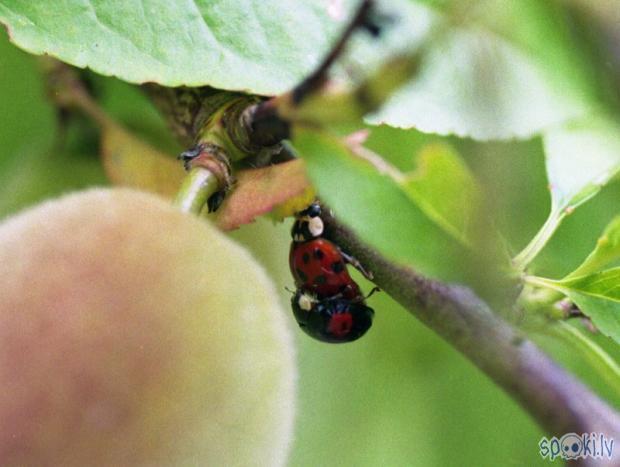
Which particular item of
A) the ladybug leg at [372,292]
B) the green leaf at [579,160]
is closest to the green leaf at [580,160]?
the green leaf at [579,160]

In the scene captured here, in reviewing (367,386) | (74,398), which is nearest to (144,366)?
(74,398)

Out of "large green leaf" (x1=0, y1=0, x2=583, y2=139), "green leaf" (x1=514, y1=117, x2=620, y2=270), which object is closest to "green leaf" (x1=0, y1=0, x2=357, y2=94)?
"large green leaf" (x1=0, y1=0, x2=583, y2=139)

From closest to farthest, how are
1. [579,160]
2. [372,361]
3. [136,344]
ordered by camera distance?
[136,344] < [579,160] < [372,361]

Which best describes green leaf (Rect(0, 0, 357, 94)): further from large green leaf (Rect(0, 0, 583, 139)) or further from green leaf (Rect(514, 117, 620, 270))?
green leaf (Rect(514, 117, 620, 270))

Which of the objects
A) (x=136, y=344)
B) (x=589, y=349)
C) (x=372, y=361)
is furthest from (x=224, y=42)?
(x=372, y=361)

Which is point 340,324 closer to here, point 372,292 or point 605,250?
point 372,292

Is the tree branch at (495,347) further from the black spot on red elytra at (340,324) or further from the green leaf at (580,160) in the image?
the green leaf at (580,160)

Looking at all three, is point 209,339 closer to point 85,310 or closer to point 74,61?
point 85,310
